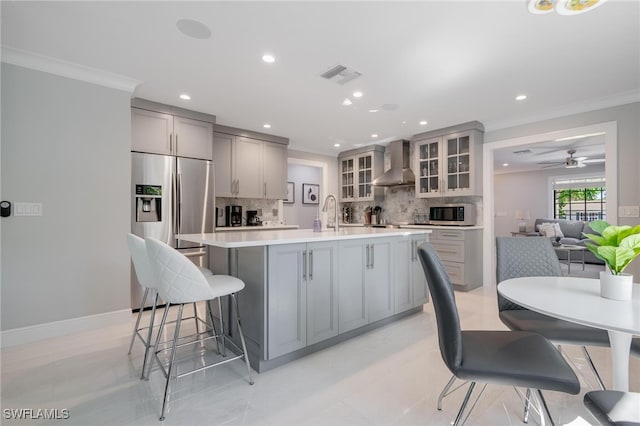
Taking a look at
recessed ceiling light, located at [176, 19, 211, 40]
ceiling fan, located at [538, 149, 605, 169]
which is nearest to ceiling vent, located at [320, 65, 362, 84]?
recessed ceiling light, located at [176, 19, 211, 40]

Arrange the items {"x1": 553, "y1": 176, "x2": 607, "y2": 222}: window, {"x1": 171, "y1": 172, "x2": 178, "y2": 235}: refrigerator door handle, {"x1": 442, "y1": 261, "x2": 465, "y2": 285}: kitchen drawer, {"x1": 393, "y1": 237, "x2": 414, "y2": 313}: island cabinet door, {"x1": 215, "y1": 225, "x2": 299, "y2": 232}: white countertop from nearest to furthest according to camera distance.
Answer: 1. {"x1": 393, "y1": 237, "x2": 414, "y2": 313}: island cabinet door
2. {"x1": 171, "y1": 172, "x2": 178, "y2": 235}: refrigerator door handle
3. {"x1": 442, "y1": 261, "x2": 465, "y2": 285}: kitchen drawer
4. {"x1": 215, "y1": 225, "x2": 299, "y2": 232}: white countertop
5. {"x1": 553, "y1": 176, "x2": 607, "y2": 222}: window

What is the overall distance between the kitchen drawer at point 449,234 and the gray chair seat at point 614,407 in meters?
3.42

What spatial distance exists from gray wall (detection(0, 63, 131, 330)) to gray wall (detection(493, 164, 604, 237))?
28.2 feet

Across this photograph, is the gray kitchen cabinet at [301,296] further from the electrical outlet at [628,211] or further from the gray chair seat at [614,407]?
the electrical outlet at [628,211]

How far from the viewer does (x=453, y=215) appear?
15.4 ft

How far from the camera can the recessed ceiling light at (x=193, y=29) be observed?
7.00ft

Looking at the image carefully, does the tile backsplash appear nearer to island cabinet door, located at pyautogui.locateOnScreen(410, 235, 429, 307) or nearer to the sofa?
island cabinet door, located at pyautogui.locateOnScreen(410, 235, 429, 307)

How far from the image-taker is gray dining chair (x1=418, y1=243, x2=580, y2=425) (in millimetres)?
1190

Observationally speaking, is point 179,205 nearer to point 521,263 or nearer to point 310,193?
point 521,263

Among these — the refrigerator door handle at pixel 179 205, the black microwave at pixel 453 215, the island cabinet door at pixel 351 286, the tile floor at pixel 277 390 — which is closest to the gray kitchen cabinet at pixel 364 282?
the island cabinet door at pixel 351 286

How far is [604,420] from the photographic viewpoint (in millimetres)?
954

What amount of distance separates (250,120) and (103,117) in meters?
1.85

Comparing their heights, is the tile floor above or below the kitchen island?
below

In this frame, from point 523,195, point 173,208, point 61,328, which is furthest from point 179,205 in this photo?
point 523,195
